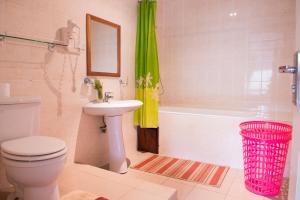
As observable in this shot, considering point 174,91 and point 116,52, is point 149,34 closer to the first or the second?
point 116,52

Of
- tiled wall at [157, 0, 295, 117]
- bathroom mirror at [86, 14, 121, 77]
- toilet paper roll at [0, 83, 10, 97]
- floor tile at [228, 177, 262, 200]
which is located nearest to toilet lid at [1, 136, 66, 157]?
toilet paper roll at [0, 83, 10, 97]

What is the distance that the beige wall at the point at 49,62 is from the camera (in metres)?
1.57

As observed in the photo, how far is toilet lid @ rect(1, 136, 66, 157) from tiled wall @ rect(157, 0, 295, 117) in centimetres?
237

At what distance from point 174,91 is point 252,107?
1198 millimetres

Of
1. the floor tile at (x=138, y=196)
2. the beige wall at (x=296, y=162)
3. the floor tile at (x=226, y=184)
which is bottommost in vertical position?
the floor tile at (x=226, y=184)

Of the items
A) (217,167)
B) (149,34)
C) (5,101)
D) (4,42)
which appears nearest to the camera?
(5,101)

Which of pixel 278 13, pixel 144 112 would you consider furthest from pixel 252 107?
pixel 144 112

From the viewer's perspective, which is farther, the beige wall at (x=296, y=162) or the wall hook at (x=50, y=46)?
the wall hook at (x=50, y=46)

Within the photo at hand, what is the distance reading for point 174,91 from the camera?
3445 millimetres

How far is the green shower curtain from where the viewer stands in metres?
2.63

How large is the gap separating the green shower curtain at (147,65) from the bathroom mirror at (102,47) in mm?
324

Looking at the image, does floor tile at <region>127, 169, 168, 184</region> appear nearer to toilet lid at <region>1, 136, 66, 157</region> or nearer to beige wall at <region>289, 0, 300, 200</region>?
toilet lid at <region>1, 136, 66, 157</region>

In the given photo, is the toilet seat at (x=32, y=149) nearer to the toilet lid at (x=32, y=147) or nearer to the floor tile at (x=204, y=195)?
the toilet lid at (x=32, y=147)

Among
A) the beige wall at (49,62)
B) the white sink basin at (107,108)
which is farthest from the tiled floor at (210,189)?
the beige wall at (49,62)
